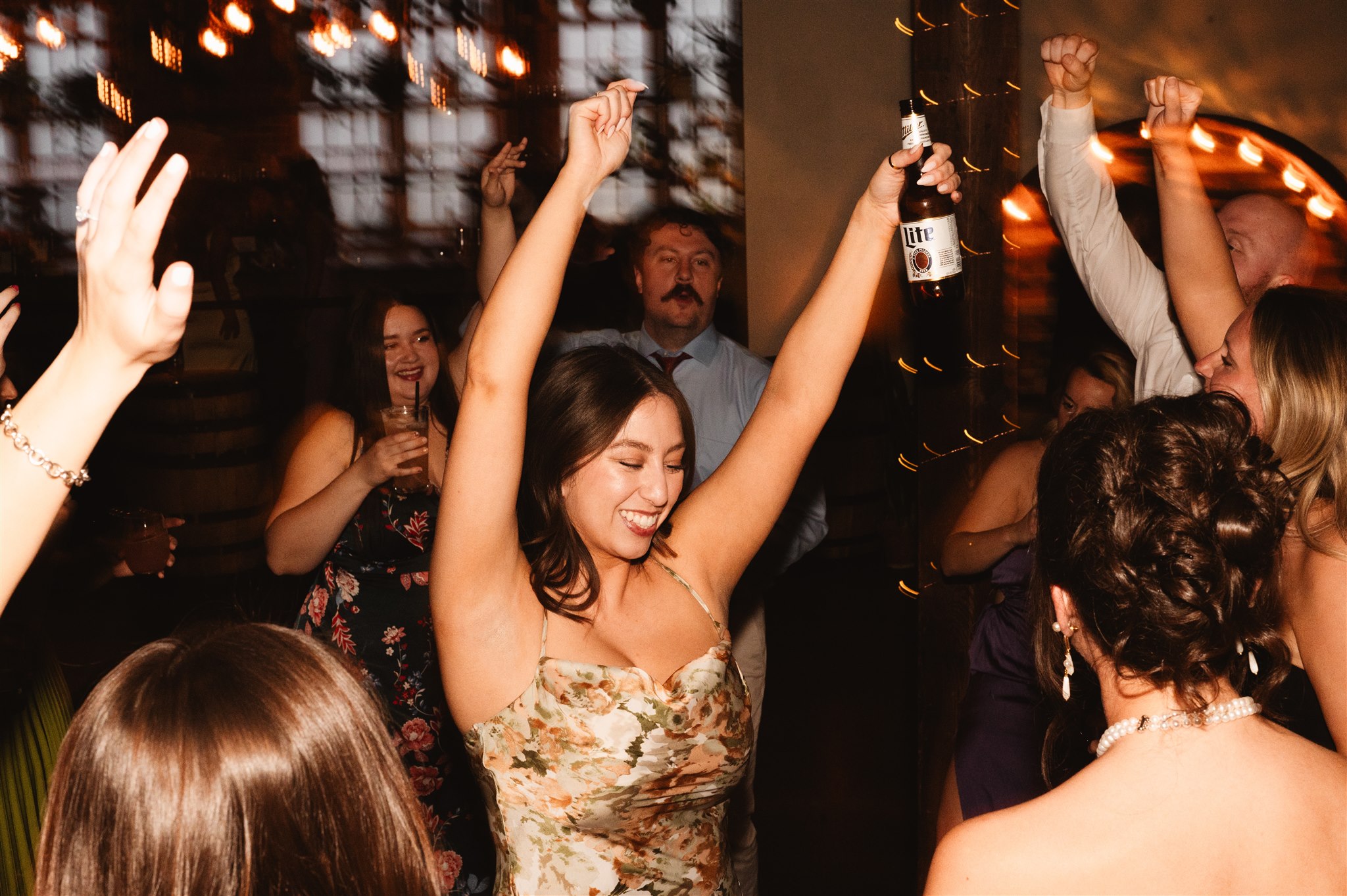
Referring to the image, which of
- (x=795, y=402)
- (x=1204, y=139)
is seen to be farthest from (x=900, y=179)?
(x=1204, y=139)

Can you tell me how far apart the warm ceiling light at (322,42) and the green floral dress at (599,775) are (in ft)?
17.5

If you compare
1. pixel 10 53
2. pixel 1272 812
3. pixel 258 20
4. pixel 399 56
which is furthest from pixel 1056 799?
pixel 10 53

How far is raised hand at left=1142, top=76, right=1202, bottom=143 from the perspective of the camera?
79.8 inches

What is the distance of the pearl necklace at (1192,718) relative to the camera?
112 cm

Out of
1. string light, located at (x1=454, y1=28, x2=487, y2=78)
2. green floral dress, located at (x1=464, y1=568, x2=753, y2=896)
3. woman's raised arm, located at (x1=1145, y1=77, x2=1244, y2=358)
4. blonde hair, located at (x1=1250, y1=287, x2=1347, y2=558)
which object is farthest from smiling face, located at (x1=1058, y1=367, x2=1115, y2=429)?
string light, located at (x1=454, y1=28, x2=487, y2=78)

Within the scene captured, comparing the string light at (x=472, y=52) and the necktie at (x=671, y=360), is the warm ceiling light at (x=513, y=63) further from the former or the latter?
the necktie at (x=671, y=360)

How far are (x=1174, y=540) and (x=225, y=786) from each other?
92cm

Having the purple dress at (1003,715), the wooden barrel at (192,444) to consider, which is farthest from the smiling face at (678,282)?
the wooden barrel at (192,444)

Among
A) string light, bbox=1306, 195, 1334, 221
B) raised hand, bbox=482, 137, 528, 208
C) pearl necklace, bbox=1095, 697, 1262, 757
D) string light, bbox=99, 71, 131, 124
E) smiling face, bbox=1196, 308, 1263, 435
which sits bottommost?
pearl necklace, bbox=1095, 697, 1262, 757

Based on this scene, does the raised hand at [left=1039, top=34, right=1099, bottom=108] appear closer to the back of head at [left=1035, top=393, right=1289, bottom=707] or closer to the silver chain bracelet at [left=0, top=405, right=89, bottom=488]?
the back of head at [left=1035, top=393, right=1289, bottom=707]

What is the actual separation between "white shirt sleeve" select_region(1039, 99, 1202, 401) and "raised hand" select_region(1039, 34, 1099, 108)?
0.03 metres

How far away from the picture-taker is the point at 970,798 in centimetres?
207

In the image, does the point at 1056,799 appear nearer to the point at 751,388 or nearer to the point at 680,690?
the point at 680,690

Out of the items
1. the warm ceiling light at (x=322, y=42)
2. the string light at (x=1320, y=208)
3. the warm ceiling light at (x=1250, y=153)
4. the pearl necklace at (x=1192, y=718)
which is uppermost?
the warm ceiling light at (x=322, y=42)
